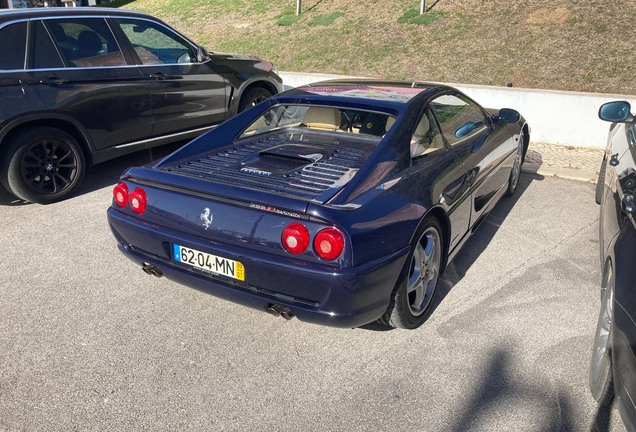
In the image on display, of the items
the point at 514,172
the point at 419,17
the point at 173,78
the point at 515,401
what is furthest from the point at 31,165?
the point at 419,17

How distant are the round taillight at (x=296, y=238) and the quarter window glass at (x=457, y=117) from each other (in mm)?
1681

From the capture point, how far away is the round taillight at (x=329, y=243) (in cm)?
263

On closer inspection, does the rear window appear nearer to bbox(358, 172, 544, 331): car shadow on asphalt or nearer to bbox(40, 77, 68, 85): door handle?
bbox(358, 172, 544, 331): car shadow on asphalt

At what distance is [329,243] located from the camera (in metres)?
2.63

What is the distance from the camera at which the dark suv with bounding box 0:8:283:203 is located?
5125mm

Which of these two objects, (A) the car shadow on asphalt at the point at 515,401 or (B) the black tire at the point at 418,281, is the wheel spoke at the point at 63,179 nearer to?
(B) the black tire at the point at 418,281

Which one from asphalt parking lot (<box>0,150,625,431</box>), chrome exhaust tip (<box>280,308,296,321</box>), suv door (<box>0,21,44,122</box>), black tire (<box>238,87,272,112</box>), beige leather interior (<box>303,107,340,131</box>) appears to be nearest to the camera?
asphalt parking lot (<box>0,150,625,431</box>)

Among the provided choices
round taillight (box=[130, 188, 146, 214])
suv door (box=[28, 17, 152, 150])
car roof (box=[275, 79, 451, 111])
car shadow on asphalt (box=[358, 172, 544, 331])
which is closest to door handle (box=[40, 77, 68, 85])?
suv door (box=[28, 17, 152, 150])

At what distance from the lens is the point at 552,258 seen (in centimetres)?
437

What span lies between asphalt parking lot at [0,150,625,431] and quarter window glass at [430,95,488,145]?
1062 mm

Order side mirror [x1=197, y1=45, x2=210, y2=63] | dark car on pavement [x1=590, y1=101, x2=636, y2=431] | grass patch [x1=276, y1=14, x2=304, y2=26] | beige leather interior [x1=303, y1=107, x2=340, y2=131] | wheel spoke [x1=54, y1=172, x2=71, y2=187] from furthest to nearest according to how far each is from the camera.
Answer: grass patch [x1=276, y1=14, x2=304, y2=26]
side mirror [x1=197, y1=45, x2=210, y2=63]
wheel spoke [x1=54, y1=172, x2=71, y2=187]
beige leather interior [x1=303, y1=107, x2=340, y2=131]
dark car on pavement [x1=590, y1=101, x2=636, y2=431]

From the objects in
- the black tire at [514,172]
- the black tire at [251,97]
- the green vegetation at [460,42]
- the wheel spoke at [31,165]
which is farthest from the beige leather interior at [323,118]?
the green vegetation at [460,42]

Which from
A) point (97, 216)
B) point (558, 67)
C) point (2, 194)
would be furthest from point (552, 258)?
point (558, 67)

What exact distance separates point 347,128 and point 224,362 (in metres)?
1.89
